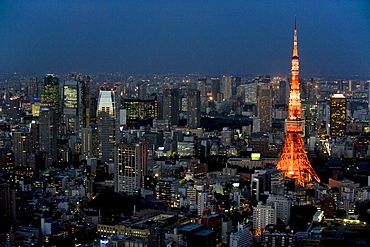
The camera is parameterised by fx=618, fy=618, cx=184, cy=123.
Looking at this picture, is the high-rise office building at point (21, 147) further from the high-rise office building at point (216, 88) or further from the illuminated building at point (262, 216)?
the high-rise office building at point (216, 88)

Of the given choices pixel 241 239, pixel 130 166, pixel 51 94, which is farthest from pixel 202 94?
pixel 241 239

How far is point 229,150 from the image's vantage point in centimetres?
1234

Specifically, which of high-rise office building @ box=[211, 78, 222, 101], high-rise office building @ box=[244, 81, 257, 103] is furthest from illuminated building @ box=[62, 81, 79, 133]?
high-rise office building @ box=[244, 81, 257, 103]

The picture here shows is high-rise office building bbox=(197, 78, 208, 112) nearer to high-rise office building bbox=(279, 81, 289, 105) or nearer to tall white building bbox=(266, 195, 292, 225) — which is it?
high-rise office building bbox=(279, 81, 289, 105)

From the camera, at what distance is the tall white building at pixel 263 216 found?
6.73 metres

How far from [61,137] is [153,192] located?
395 cm

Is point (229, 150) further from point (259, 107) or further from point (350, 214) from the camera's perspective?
point (350, 214)

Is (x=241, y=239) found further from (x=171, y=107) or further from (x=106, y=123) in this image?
(x=171, y=107)

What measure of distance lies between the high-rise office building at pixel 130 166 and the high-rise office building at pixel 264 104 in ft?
19.9

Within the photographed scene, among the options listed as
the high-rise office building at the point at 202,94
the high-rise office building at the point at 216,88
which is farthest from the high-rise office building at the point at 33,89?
the high-rise office building at the point at 216,88

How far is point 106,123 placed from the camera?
1191 centimetres

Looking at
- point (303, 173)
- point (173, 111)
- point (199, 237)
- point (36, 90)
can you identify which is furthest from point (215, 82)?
point (199, 237)

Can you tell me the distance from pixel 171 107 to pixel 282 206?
915 cm

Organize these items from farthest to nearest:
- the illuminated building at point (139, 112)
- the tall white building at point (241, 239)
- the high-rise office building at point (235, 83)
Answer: the illuminated building at point (139, 112) < the high-rise office building at point (235, 83) < the tall white building at point (241, 239)
